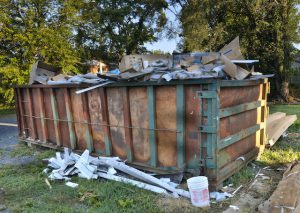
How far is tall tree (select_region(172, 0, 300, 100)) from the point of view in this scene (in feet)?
49.7

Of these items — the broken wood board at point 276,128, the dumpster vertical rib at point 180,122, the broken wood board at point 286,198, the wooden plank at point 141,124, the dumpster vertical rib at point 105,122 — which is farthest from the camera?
the broken wood board at point 276,128

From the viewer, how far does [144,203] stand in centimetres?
336

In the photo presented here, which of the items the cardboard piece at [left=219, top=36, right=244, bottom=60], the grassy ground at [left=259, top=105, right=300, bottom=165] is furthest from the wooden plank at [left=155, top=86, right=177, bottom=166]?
the grassy ground at [left=259, top=105, right=300, bottom=165]

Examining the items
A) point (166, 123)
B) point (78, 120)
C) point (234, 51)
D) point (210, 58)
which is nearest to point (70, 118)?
point (78, 120)

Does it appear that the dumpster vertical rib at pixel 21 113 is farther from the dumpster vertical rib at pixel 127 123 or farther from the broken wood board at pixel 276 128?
the broken wood board at pixel 276 128

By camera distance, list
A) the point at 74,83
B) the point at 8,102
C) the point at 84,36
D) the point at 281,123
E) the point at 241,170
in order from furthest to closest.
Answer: the point at 84,36 → the point at 8,102 → the point at 281,123 → the point at 74,83 → the point at 241,170

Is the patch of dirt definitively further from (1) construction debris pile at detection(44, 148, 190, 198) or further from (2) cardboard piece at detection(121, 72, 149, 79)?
(2) cardboard piece at detection(121, 72, 149, 79)

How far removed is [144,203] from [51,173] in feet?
6.19

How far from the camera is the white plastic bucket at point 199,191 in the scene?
3.26m

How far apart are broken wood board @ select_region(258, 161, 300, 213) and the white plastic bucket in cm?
60

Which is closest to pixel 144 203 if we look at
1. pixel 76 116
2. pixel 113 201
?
pixel 113 201

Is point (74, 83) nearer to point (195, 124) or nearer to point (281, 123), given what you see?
point (195, 124)

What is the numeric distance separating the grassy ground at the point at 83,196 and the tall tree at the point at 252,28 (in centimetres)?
1212

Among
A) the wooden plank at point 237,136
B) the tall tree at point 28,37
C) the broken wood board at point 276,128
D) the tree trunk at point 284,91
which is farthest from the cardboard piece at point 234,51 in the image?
the tree trunk at point 284,91
